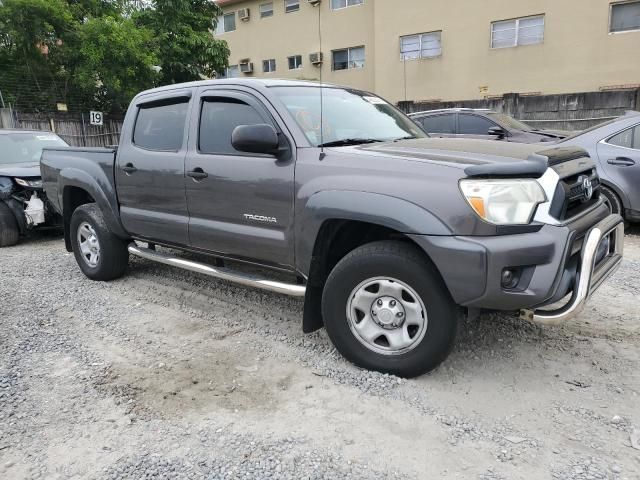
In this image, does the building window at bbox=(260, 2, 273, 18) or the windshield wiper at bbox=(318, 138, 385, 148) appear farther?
the building window at bbox=(260, 2, 273, 18)

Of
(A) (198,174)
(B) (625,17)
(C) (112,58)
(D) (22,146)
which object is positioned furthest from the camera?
(B) (625,17)

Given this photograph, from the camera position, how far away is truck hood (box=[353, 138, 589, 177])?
8.83 feet

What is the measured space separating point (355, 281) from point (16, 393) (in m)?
2.20

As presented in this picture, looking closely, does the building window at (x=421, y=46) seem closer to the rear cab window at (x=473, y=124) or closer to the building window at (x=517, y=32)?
the building window at (x=517, y=32)

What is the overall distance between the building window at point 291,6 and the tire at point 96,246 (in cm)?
2153

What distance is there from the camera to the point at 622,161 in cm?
625

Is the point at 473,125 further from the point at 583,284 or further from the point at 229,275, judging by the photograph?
the point at 583,284

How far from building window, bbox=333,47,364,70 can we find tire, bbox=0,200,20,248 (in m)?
18.2

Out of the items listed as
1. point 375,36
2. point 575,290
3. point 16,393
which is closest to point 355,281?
point 575,290

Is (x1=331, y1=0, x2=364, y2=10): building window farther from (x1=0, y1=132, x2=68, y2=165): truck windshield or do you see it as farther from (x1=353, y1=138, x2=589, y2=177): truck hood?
(x1=353, y1=138, x2=589, y2=177): truck hood

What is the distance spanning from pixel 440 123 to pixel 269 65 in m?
18.5

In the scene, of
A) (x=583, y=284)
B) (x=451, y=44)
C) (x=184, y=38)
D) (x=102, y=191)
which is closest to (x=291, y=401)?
(x=583, y=284)

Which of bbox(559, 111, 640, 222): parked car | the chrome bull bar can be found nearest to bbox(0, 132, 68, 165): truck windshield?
bbox(559, 111, 640, 222): parked car

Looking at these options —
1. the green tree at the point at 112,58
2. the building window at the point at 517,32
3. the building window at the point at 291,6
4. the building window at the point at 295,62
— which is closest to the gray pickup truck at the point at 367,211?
the green tree at the point at 112,58
